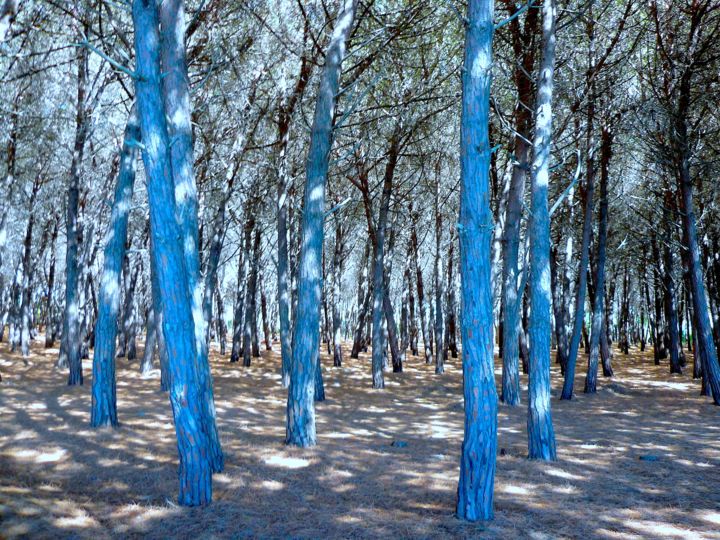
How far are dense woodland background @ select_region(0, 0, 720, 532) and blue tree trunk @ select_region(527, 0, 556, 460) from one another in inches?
1.0

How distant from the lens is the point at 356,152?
1500 centimetres

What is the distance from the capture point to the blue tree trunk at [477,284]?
4.70m

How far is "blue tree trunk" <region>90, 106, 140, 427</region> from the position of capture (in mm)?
8641

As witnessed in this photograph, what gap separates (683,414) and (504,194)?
695 cm

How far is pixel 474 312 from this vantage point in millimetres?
4773

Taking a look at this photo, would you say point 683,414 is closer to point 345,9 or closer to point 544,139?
point 544,139

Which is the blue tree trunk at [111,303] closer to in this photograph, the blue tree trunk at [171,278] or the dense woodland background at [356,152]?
the dense woodland background at [356,152]

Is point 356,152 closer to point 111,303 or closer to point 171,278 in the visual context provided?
point 111,303

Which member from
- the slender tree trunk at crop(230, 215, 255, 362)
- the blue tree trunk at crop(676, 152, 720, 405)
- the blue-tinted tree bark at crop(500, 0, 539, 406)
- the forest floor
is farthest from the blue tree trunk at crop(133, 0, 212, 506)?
the slender tree trunk at crop(230, 215, 255, 362)

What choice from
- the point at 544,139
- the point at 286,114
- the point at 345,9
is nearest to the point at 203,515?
the point at 544,139

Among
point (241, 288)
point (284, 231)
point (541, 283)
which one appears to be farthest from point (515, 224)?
point (241, 288)

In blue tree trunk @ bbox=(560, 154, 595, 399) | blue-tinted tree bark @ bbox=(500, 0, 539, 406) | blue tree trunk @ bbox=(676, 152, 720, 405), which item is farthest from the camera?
blue tree trunk @ bbox=(560, 154, 595, 399)

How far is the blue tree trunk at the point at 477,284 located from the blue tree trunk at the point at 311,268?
324 cm

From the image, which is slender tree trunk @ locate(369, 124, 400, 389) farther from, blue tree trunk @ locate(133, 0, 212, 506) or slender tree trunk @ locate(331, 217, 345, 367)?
blue tree trunk @ locate(133, 0, 212, 506)
